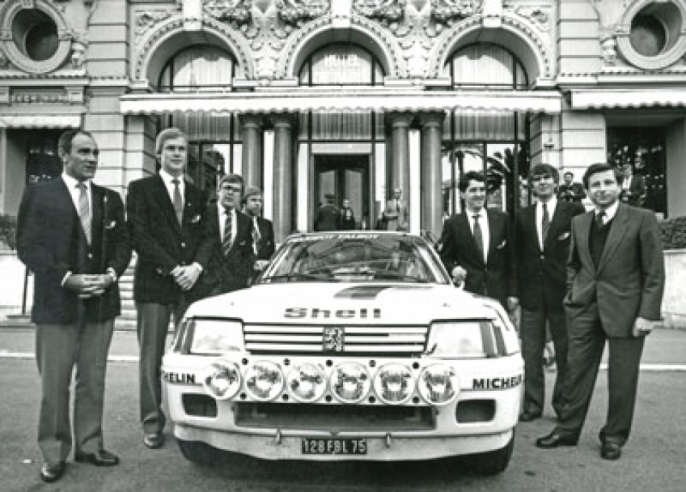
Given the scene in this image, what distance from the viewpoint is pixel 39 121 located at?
15.9 m

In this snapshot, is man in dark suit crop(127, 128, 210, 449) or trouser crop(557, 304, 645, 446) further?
man in dark suit crop(127, 128, 210, 449)

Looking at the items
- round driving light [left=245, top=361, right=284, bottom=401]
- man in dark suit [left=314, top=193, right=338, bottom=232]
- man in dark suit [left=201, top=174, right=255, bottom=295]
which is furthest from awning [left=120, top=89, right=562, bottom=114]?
round driving light [left=245, top=361, right=284, bottom=401]

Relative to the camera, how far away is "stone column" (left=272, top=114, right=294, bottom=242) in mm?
16156

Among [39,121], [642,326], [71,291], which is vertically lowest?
[642,326]

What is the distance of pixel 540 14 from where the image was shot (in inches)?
639

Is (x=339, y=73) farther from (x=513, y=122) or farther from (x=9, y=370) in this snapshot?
(x=9, y=370)

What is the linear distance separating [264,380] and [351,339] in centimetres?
49

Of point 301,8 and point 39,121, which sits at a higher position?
point 301,8

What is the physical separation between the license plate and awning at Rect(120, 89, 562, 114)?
40.4 ft

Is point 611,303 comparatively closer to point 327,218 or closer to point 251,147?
point 327,218

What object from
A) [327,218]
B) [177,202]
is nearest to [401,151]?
[327,218]

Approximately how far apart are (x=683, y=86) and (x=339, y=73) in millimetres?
8995

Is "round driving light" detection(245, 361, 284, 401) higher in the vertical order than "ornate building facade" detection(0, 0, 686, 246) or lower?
lower

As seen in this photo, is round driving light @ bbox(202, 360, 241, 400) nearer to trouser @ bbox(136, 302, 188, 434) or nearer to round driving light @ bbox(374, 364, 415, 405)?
round driving light @ bbox(374, 364, 415, 405)
